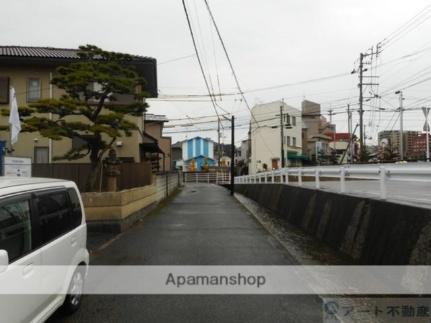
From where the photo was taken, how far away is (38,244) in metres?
4.14

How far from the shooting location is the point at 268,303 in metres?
5.47

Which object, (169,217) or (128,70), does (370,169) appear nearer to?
(169,217)

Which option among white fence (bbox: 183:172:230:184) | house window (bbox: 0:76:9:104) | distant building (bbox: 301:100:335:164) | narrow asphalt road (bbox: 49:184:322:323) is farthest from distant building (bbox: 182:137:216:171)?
narrow asphalt road (bbox: 49:184:322:323)

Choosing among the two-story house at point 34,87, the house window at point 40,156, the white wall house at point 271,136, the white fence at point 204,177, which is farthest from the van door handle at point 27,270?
the white fence at point 204,177

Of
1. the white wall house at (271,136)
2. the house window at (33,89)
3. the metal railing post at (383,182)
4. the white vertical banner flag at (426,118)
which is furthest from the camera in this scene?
the white wall house at (271,136)

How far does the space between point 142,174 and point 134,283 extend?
462 inches

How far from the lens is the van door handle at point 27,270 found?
3.76m

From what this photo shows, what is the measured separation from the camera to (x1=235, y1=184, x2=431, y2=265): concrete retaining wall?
5.44 metres

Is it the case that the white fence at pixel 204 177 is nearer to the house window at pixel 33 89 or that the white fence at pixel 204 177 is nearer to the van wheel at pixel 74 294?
the house window at pixel 33 89

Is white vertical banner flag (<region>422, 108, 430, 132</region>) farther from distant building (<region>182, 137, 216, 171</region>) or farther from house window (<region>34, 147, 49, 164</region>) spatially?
distant building (<region>182, 137, 216, 171</region>)

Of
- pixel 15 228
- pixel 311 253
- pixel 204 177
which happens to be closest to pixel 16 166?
pixel 15 228

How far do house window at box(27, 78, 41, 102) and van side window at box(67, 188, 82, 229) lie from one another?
53.3 ft

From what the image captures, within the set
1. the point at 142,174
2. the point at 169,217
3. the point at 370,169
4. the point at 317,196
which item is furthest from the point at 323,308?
the point at 142,174

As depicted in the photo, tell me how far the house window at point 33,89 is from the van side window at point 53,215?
54.7 feet
